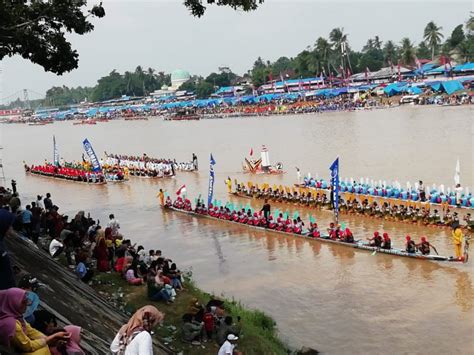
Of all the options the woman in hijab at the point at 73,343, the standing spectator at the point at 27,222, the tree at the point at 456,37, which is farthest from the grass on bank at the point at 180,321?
the tree at the point at 456,37

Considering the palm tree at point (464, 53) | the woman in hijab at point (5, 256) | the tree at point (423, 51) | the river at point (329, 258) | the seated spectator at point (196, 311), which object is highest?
the tree at point (423, 51)

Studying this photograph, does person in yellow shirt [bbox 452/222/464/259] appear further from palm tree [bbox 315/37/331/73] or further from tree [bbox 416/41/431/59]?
tree [bbox 416/41/431/59]

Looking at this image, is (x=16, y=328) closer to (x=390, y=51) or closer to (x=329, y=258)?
(x=329, y=258)

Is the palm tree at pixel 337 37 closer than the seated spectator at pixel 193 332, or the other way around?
the seated spectator at pixel 193 332

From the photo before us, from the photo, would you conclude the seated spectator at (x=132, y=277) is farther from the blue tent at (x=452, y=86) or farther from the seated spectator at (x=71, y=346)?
the blue tent at (x=452, y=86)

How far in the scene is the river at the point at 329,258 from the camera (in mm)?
12367

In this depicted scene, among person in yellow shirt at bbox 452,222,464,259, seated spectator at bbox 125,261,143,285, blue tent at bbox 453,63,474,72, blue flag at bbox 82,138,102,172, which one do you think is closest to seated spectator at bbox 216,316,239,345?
seated spectator at bbox 125,261,143,285

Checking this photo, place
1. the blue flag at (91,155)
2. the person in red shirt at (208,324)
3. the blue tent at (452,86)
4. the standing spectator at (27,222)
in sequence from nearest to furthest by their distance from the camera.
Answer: the person in red shirt at (208,324), the standing spectator at (27,222), the blue flag at (91,155), the blue tent at (452,86)

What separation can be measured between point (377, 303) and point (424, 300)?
1179 mm

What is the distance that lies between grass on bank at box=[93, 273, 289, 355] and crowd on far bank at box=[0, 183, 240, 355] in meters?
0.14

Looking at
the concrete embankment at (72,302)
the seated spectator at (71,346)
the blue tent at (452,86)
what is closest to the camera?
the seated spectator at (71,346)

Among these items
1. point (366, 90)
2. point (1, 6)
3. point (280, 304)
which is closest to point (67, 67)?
point (1, 6)

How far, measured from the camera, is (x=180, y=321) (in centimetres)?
1032

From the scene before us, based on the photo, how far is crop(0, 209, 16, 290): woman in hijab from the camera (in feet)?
16.5
